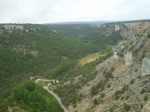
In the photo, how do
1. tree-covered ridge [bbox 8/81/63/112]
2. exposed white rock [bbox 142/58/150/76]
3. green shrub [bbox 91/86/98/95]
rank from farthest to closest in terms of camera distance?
green shrub [bbox 91/86/98/95] < tree-covered ridge [bbox 8/81/63/112] < exposed white rock [bbox 142/58/150/76]

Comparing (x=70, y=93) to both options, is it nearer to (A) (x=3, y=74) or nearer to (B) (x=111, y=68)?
(B) (x=111, y=68)

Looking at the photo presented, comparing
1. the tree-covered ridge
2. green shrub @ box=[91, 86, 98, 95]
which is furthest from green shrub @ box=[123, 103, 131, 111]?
the tree-covered ridge

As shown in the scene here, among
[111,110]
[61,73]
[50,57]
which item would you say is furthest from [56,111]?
[50,57]

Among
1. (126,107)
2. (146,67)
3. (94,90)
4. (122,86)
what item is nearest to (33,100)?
(94,90)

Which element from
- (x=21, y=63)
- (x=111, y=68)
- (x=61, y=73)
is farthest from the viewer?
(x=21, y=63)

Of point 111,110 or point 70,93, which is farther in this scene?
point 70,93

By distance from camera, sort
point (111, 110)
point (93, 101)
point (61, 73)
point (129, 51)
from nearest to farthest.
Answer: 1. point (111, 110)
2. point (93, 101)
3. point (129, 51)
4. point (61, 73)

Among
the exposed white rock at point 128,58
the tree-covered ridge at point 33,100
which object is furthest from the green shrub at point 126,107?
the tree-covered ridge at point 33,100

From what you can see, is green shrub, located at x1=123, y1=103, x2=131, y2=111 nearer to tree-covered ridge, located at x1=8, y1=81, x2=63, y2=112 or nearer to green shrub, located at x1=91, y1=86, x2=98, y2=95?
green shrub, located at x1=91, y1=86, x2=98, y2=95

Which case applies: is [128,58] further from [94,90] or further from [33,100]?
[33,100]
